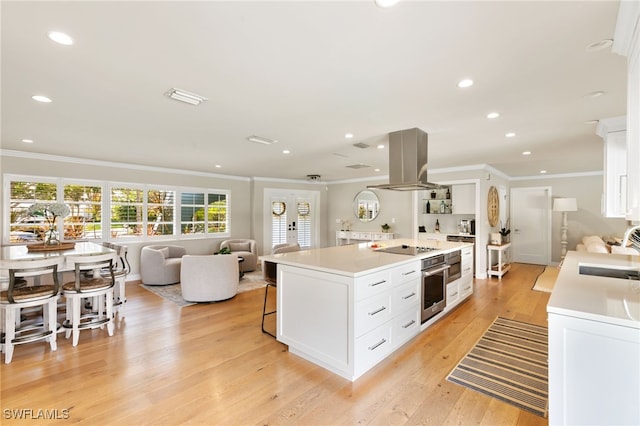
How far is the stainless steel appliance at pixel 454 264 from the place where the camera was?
397 cm

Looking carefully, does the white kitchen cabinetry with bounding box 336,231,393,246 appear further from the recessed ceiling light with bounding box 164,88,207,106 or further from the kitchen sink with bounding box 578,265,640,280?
the recessed ceiling light with bounding box 164,88,207,106

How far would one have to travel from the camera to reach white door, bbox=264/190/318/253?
27.3 ft

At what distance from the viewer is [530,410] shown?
2.09 meters

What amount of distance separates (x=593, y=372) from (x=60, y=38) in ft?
11.1

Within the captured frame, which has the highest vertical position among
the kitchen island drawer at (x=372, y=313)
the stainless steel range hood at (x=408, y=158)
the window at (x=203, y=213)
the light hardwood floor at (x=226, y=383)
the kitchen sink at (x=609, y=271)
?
the stainless steel range hood at (x=408, y=158)

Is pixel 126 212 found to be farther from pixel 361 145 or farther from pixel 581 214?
pixel 581 214

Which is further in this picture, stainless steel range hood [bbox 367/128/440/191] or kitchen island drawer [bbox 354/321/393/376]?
stainless steel range hood [bbox 367/128/440/191]

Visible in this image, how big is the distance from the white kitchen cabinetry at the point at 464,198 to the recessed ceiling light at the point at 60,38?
7053mm

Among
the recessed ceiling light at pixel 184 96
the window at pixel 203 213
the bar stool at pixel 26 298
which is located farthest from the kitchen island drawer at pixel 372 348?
the window at pixel 203 213

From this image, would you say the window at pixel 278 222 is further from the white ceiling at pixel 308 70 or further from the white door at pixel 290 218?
the white ceiling at pixel 308 70

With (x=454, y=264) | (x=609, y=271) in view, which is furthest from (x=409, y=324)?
(x=609, y=271)

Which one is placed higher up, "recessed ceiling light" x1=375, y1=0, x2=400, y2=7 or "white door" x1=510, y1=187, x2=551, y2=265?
"recessed ceiling light" x1=375, y1=0, x2=400, y2=7

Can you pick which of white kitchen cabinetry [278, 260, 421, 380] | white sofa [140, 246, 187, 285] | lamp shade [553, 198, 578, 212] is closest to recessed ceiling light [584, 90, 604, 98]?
white kitchen cabinetry [278, 260, 421, 380]

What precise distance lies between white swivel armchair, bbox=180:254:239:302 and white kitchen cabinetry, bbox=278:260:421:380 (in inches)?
75.6
